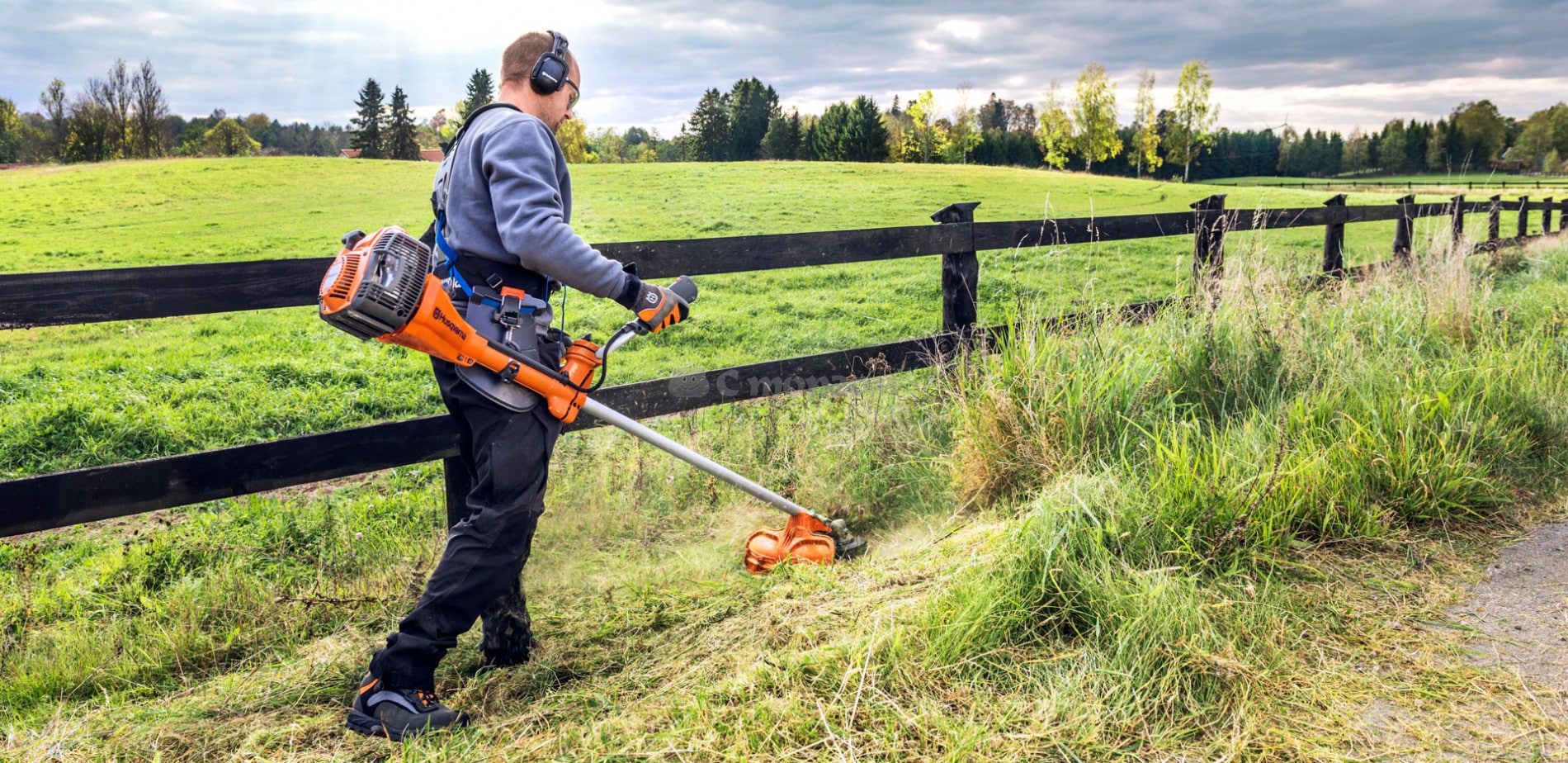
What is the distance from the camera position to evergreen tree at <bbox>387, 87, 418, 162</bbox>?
3066 inches

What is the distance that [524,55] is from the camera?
9.70 ft

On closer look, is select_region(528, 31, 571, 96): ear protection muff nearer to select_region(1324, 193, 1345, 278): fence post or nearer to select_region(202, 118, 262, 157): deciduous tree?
select_region(1324, 193, 1345, 278): fence post

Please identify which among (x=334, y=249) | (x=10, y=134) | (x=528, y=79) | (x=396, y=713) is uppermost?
(x=10, y=134)

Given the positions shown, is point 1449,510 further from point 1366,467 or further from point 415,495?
point 415,495

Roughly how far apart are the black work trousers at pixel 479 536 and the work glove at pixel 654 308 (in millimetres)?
312

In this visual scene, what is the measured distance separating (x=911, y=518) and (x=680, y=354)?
20.2ft

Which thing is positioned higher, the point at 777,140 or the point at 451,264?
the point at 777,140

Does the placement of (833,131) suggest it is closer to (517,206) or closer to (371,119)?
(371,119)

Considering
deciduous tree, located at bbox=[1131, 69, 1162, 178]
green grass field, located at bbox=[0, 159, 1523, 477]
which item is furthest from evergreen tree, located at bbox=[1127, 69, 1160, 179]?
green grass field, located at bbox=[0, 159, 1523, 477]

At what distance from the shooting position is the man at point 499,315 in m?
2.67

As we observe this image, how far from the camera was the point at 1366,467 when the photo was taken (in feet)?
12.0

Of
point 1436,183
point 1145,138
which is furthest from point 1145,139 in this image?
point 1436,183

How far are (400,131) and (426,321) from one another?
281 feet

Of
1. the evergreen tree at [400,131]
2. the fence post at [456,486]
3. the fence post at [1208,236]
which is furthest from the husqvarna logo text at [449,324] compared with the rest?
the evergreen tree at [400,131]
